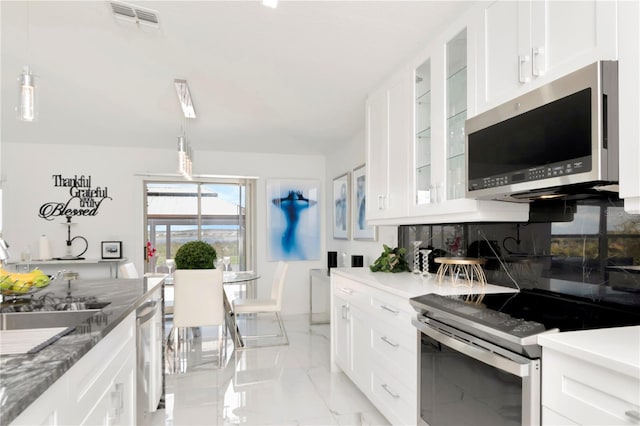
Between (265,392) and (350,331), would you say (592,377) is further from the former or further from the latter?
(265,392)

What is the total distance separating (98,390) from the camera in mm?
1295

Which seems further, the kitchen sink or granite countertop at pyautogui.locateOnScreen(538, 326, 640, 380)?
the kitchen sink

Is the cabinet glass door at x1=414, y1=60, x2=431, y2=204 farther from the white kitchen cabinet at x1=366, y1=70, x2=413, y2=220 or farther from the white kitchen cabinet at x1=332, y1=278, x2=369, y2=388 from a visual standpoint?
the white kitchen cabinet at x1=332, y1=278, x2=369, y2=388

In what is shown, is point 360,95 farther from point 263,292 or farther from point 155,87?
point 263,292

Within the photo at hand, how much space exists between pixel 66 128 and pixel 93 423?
4.32 meters

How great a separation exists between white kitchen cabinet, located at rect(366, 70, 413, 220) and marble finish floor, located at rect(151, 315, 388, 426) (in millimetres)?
1396

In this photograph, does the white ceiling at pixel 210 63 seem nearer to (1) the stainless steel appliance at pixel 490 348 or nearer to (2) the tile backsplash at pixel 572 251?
(2) the tile backsplash at pixel 572 251

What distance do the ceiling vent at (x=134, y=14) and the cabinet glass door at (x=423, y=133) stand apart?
172 cm

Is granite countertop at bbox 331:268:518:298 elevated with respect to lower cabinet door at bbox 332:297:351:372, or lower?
elevated

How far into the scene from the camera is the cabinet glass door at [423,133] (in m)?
2.46

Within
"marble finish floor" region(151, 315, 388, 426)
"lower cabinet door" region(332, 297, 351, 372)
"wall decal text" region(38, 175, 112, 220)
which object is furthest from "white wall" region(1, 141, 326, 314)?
"lower cabinet door" region(332, 297, 351, 372)

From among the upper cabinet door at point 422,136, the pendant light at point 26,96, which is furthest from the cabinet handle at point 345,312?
the pendant light at point 26,96

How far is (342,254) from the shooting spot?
4988 mm

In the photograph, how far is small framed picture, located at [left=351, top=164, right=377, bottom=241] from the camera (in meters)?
4.29
